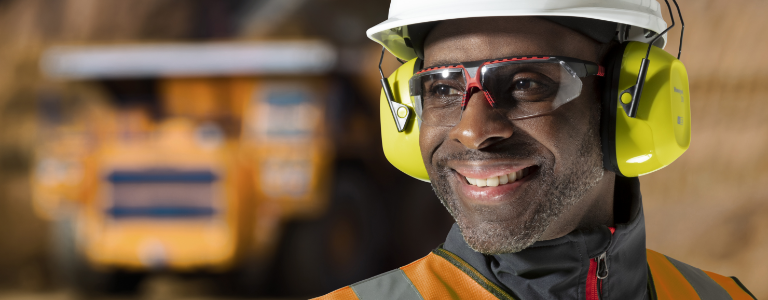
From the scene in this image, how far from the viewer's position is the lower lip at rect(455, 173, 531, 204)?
1.04 metres

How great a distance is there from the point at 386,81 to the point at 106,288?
14.6ft

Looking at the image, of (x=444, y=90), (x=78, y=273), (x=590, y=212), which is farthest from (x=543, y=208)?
(x=78, y=273)

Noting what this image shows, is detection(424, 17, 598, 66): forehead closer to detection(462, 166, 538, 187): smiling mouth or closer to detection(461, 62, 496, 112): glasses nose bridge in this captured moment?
detection(461, 62, 496, 112): glasses nose bridge

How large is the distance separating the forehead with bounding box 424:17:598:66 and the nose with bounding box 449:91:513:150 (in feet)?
0.33

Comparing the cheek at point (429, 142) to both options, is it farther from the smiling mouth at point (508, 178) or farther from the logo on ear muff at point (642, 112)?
the logo on ear muff at point (642, 112)

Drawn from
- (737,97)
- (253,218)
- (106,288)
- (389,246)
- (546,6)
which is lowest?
(106,288)

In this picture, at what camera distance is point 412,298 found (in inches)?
43.5

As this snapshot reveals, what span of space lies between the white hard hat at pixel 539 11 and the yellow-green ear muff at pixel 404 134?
0.12 meters

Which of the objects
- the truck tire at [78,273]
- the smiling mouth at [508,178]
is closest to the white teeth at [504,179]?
the smiling mouth at [508,178]

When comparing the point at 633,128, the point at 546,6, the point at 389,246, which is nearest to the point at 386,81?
the point at 546,6

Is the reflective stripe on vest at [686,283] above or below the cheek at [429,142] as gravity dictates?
below

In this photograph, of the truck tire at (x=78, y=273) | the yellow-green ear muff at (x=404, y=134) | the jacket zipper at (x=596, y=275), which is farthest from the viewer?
the truck tire at (x=78, y=273)

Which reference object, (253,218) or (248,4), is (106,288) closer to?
(253,218)

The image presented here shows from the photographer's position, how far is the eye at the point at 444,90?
113 cm
